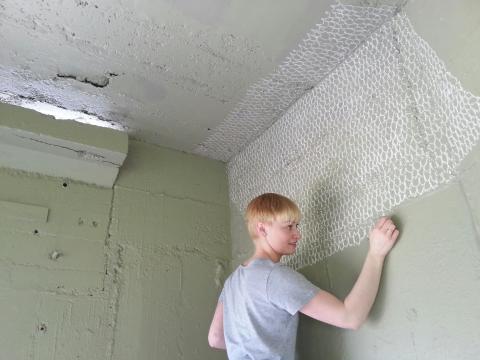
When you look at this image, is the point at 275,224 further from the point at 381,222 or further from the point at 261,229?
the point at 381,222

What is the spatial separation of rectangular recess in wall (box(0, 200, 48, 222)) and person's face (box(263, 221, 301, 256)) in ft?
2.75

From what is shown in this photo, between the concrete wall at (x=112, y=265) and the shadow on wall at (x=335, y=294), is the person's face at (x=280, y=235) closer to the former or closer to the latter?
the shadow on wall at (x=335, y=294)

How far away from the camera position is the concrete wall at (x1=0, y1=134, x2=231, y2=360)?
1431mm

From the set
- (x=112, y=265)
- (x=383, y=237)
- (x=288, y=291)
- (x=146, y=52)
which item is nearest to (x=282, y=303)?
(x=288, y=291)

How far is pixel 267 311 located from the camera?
114cm

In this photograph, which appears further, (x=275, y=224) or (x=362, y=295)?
(x=275, y=224)

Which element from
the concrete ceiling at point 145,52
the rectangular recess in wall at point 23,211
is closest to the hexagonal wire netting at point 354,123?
the concrete ceiling at point 145,52

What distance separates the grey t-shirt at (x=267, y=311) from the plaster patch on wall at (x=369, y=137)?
26 centimetres

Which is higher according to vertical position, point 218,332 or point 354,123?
point 354,123

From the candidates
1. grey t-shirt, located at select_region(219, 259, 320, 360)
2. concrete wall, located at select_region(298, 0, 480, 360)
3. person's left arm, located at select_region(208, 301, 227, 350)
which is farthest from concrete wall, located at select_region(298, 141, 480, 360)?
person's left arm, located at select_region(208, 301, 227, 350)

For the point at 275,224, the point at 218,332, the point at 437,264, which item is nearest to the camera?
the point at 437,264

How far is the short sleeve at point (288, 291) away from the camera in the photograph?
110 centimetres

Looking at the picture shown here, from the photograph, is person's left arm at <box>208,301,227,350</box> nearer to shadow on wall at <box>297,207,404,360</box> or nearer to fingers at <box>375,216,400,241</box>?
shadow on wall at <box>297,207,404,360</box>

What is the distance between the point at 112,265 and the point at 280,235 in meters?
0.70
